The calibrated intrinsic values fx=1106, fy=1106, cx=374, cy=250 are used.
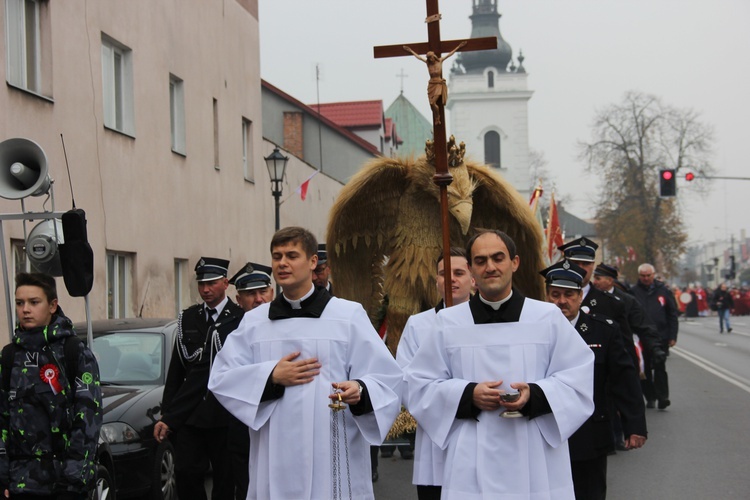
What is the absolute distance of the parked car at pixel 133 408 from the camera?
7.84 m

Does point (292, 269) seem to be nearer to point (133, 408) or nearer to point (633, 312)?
point (133, 408)

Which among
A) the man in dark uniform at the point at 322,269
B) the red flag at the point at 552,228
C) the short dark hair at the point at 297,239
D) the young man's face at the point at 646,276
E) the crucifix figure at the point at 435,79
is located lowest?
the young man's face at the point at 646,276

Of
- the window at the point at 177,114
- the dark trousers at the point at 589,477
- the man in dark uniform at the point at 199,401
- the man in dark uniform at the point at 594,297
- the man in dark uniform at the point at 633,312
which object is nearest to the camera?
the dark trousers at the point at 589,477

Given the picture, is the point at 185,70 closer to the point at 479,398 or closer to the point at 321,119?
the point at 479,398

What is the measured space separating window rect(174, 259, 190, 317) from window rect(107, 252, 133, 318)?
83.3 inches

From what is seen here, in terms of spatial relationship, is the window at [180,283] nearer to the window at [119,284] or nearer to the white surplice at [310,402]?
the window at [119,284]

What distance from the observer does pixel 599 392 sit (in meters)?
6.23

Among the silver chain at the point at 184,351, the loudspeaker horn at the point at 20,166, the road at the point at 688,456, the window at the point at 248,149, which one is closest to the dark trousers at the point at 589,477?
the silver chain at the point at 184,351

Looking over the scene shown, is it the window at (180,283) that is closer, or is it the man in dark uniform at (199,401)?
the man in dark uniform at (199,401)

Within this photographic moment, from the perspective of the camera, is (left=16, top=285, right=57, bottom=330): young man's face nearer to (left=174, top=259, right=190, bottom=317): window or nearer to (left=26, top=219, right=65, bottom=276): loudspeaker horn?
(left=26, top=219, right=65, bottom=276): loudspeaker horn

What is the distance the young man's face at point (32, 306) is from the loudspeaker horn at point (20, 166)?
210 cm

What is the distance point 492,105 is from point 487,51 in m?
5.91

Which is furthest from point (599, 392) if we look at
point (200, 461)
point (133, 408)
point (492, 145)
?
point (492, 145)

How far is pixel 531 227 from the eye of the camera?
9039mm
